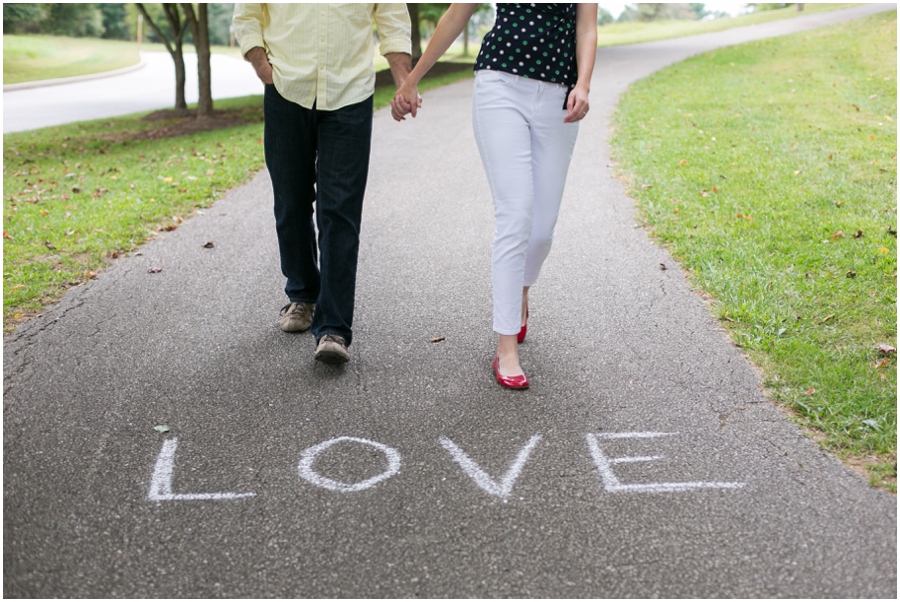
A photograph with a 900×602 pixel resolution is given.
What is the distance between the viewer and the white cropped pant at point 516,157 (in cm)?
320

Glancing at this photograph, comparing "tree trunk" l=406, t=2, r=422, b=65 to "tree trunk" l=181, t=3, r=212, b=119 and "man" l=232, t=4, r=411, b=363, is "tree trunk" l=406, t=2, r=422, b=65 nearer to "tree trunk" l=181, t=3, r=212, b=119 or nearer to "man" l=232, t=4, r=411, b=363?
"tree trunk" l=181, t=3, r=212, b=119

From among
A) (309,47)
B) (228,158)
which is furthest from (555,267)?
(228,158)

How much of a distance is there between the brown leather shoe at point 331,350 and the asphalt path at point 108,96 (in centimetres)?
1372

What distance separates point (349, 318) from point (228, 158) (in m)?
6.40

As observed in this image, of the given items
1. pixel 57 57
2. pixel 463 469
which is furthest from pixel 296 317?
pixel 57 57

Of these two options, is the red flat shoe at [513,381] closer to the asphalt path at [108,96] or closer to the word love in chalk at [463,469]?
the word love in chalk at [463,469]

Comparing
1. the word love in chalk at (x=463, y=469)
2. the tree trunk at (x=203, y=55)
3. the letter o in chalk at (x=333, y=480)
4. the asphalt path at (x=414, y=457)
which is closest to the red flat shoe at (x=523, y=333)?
the asphalt path at (x=414, y=457)

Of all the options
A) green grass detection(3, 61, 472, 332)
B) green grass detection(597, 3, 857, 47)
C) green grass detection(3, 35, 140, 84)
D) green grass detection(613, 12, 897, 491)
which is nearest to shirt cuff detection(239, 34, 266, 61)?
green grass detection(3, 61, 472, 332)

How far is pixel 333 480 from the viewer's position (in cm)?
273

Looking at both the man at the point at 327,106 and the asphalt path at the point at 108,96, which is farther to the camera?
the asphalt path at the point at 108,96

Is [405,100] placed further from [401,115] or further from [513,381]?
[513,381]

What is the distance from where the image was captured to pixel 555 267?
5148 millimetres

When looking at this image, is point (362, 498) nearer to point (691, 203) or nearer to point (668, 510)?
point (668, 510)

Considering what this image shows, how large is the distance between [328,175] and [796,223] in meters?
3.93
